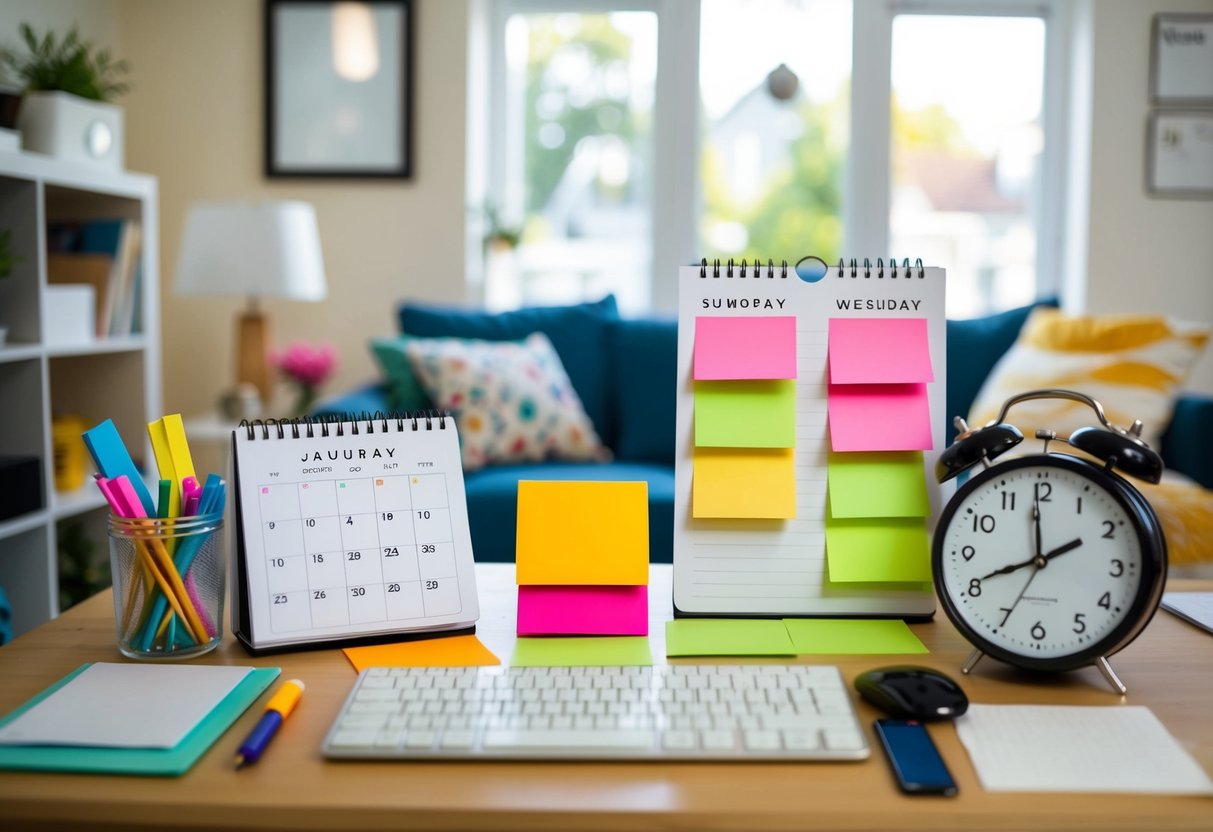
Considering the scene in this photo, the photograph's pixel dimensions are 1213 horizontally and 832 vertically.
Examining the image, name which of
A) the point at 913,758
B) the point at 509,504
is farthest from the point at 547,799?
the point at 509,504

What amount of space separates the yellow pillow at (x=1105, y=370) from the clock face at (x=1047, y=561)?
5.54ft

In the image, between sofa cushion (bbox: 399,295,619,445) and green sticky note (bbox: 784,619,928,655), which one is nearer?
green sticky note (bbox: 784,619,928,655)

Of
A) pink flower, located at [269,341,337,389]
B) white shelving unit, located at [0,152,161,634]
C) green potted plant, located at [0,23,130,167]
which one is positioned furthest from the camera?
pink flower, located at [269,341,337,389]

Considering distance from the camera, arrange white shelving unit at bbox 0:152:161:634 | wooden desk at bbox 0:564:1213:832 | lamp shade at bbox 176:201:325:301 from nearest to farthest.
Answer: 1. wooden desk at bbox 0:564:1213:832
2. white shelving unit at bbox 0:152:161:634
3. lamp shade at bbox 176:201:325:301

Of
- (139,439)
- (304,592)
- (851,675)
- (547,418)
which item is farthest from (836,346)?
(139,439)

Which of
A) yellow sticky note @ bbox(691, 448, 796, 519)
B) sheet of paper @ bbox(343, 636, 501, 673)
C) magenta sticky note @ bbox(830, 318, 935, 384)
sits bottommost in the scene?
sheet of paper @ bbox(343, 636, 501, 673)

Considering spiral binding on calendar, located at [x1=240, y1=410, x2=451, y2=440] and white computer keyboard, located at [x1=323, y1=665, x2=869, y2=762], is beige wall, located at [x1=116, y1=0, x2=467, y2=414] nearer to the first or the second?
spiral binding on calendar, located at [x1=240, y1=410, x2=451, y2=440]

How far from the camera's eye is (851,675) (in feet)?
2.83

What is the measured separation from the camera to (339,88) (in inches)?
138

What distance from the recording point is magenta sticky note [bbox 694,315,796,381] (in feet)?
3.37

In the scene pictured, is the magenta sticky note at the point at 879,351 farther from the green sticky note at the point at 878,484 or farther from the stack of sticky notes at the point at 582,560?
the stack of sticky notes at the point at 582,560

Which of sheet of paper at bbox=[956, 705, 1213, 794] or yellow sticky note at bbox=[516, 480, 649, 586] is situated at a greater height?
yellow sticky note at bbox=[516, 480, 649, 586]

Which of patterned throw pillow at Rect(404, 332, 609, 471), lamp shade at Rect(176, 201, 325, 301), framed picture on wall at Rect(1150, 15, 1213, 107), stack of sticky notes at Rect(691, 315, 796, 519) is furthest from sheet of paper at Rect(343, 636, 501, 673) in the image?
framed picture on wall at Rect(1150, 15, 1213, 107)

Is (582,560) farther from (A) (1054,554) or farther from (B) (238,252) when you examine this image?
(B) (238,252)
